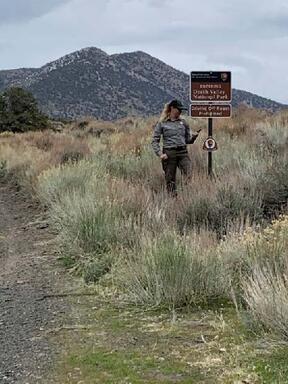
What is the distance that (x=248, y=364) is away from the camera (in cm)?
496

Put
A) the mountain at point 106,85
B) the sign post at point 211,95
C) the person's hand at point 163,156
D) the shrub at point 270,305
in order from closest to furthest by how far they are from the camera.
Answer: the shrub at point 270,305, the person's hand at point 163,156, the sign post at point 211,95, the mountain at point 106,85

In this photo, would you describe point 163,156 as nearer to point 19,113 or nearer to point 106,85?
point 19,113

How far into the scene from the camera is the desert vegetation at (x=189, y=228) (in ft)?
21.6

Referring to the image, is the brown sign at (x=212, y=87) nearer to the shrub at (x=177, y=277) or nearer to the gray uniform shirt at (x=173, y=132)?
the gray uniform shirt at (x=173, y=132)

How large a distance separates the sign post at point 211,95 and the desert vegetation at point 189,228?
1.03 metres

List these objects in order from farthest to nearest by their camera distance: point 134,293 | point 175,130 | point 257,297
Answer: point 175,130 → point 134,293 → point 257,297

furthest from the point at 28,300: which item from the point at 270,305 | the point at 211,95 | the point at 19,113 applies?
the point at 19,113

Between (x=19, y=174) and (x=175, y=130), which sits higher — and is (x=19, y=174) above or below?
below

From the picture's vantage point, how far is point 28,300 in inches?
290

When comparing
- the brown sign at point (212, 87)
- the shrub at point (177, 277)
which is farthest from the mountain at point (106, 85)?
the shrub at point (177, 277)

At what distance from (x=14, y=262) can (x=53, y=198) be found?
420cm

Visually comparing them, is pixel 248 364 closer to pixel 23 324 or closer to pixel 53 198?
pixel 23 324

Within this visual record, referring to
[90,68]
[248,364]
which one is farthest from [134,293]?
[90,68]

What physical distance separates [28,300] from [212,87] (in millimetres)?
6322
